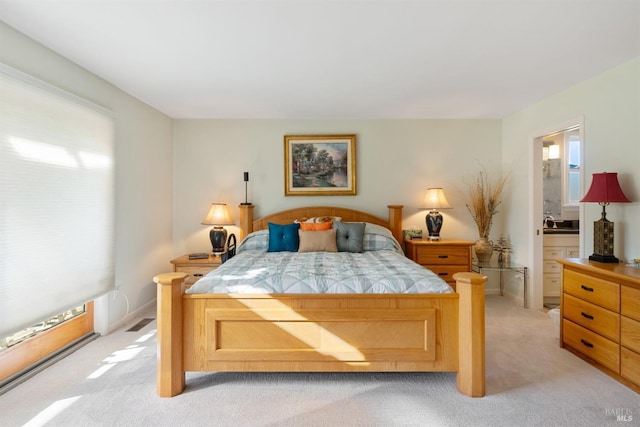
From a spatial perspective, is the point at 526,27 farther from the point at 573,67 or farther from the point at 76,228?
the point at 76,228

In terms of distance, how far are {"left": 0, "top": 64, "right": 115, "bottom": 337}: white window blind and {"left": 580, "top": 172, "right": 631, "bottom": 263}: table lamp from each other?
4138 mm

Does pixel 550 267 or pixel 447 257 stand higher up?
pixel 447 257

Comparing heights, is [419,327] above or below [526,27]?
below

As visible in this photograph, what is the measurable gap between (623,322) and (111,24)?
153 inches

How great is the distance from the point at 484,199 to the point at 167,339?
4.04 metres

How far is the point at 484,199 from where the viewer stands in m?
4.41

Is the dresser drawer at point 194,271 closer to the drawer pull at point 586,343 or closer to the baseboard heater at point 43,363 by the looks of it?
the baseboard heater at point 43,363

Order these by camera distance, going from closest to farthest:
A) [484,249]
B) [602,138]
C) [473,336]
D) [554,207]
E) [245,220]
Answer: [473,336] → [602,138] → [484,249] → [245,220] → [554,207]

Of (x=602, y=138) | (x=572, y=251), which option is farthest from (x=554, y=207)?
(x=602, y=138)

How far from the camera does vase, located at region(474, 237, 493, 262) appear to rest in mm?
4152

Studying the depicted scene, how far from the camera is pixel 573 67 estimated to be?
9.21ft

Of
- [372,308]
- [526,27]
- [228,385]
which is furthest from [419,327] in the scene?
[526,27]

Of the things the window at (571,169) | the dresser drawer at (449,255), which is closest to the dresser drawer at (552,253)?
the window at (571,169)

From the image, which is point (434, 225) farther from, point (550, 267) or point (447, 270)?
point (550, 267)
